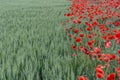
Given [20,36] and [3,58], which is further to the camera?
[20,36]

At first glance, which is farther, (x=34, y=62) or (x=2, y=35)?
(x=2, y=35)

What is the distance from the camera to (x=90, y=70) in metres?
2.94

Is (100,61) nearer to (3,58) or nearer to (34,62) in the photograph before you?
(34,62)

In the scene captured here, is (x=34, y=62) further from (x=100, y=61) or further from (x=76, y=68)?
(x=100, y=61)

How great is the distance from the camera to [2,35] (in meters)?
5.34

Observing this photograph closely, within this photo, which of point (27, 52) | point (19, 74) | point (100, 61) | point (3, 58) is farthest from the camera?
point (27, 52)

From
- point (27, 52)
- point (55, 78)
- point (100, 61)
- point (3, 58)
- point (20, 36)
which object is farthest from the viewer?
point (20, 36)

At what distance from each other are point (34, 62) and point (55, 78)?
2.02 feet

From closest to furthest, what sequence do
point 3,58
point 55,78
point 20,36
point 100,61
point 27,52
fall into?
point 55,78 < point 100,61 < point 3,58 < point 27,52 < point 20,36

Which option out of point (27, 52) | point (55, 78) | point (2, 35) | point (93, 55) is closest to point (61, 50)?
point (27, 52)

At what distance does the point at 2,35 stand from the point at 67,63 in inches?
102

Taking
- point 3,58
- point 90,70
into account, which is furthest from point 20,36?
point 90,70

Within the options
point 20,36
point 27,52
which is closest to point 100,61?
point 27,52

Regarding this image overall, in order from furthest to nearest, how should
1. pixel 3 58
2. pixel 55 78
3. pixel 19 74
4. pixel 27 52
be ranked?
pixel 27 52, pixel 3 58, pixel 19 74, pixel 55 78
